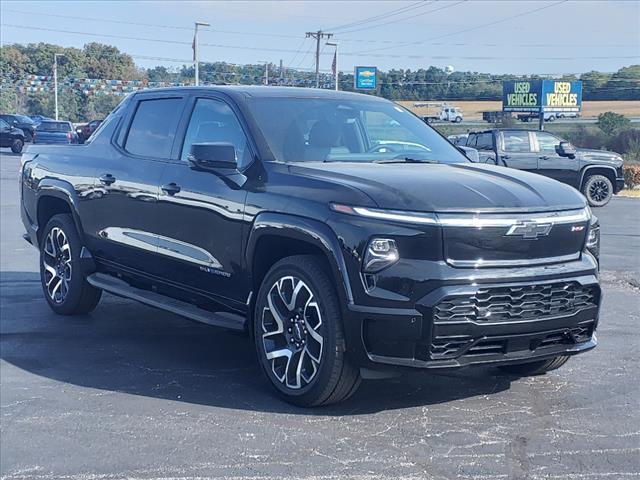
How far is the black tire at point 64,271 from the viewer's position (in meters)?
7.46

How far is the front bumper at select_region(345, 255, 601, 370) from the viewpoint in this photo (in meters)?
4.58

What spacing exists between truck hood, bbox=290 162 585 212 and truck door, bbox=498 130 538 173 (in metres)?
14.2

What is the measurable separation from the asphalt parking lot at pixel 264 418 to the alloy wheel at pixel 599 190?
1306 centimetres

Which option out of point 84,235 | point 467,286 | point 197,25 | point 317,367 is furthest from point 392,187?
point 197,25

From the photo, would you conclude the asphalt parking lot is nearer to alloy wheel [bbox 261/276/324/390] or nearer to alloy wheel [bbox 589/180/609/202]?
alloy wheel [bbox 261/276/324/390]

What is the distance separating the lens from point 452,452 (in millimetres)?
4500

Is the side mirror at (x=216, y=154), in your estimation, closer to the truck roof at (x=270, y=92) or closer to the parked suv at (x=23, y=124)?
the truck roof at (x=270, y=92)

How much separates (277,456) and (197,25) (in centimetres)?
4492

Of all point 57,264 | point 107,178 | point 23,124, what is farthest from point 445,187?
point 23,124

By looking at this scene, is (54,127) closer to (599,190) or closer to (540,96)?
(540,96)

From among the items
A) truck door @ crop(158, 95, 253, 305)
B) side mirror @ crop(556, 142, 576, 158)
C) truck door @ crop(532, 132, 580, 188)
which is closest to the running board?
truck door @ crop(158, 95, 253, 305)

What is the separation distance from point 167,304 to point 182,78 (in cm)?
5976

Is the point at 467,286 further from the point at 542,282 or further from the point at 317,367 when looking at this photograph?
the point at 317,367

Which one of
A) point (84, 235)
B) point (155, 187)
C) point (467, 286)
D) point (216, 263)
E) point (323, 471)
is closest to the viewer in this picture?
point (323, 471)
